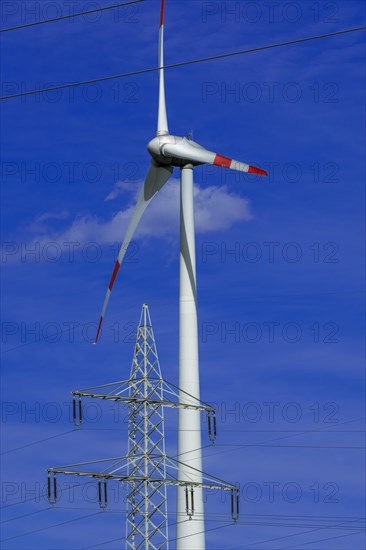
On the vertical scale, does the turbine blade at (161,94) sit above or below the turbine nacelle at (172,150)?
above

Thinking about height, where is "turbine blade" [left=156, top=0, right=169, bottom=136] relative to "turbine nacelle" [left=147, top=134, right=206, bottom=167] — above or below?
above

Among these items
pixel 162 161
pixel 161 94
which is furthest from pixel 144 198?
pixel 161 94

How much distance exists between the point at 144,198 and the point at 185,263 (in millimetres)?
5097

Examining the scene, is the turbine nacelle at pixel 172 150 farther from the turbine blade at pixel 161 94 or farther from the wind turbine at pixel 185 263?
the turbine blade at pixel 161 94

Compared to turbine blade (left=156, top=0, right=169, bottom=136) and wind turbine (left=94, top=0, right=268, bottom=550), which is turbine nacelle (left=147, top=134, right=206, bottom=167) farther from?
turbine blade (left=156, top=0, right=169, bottom=136)

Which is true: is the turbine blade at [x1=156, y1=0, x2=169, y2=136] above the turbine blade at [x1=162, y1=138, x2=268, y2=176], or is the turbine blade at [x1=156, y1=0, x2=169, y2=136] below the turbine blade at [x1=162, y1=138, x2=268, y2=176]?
above

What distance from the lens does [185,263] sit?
93438 millimetres

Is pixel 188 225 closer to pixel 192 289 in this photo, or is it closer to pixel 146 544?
pixel 192 289

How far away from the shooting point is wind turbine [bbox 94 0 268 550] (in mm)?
89062

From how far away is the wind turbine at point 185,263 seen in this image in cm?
8906

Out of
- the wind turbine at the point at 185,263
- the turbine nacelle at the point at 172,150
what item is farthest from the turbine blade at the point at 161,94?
the turbine nacelle at the point at 172,150

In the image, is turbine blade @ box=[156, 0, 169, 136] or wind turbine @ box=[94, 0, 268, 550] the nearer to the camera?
wind turbine @ box=[94, 0, 268, 550]

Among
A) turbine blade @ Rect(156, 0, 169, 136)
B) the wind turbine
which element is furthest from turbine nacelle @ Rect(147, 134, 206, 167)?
turbine blade @ Rect(156, 0, 169, 136)

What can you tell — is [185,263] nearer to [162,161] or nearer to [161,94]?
[162,161]
